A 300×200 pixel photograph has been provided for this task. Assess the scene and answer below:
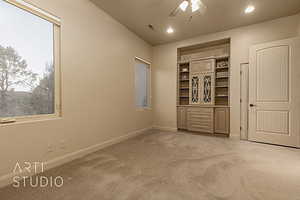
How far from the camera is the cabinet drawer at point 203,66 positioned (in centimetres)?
395

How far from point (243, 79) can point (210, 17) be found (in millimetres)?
1779

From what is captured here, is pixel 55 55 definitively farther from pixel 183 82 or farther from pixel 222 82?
pixel 222 82

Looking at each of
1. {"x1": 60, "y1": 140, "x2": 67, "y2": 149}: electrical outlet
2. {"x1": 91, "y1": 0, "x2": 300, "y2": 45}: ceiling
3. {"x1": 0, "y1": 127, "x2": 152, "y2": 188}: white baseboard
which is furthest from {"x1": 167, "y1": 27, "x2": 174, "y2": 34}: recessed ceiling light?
{"x1": 60, "y1": 140, "x2": 67, "y2": 149}: electrical outlet

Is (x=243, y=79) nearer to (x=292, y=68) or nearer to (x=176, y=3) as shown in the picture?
(x=292, y=68)

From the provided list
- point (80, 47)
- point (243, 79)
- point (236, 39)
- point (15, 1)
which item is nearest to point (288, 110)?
point (243, 79)

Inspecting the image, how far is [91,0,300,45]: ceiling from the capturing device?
8.80ft

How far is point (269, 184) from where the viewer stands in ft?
→ 5.42

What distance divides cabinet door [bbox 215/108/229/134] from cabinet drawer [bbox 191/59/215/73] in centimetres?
121

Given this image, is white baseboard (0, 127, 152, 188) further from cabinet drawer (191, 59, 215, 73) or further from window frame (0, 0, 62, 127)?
cabinet drawer (191, 59, 215, 73)

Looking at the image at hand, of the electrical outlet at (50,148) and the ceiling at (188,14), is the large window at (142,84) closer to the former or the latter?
the ceiling at (188,14)

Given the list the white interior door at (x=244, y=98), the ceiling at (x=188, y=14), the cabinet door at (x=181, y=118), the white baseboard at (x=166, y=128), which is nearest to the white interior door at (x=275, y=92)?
the white interior door at (x=244, y=98)

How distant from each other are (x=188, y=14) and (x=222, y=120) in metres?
2.89

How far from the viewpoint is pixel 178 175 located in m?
1.86

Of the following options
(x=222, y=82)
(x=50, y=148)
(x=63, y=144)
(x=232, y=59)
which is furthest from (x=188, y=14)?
(x=50, y=148)
